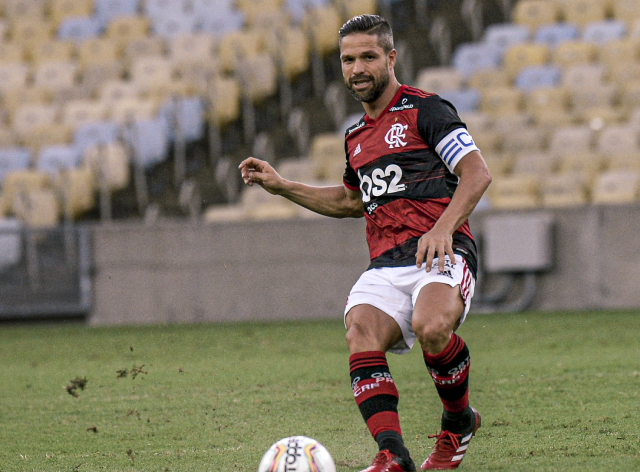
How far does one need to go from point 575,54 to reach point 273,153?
4.55 metres

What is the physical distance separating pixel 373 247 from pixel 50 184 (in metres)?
10.4

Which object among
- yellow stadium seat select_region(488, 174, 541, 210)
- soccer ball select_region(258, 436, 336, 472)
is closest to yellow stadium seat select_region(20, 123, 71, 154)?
yellow stadium seat select_region(488, 174, 541, 210)

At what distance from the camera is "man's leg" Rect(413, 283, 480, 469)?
4176mm

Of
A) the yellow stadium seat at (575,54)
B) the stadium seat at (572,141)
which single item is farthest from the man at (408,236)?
the yellow stadium seat at (575,54)

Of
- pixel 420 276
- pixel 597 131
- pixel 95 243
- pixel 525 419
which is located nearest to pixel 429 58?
pixel 597 131

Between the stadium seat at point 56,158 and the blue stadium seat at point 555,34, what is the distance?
708 cm

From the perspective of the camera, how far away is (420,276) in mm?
4375

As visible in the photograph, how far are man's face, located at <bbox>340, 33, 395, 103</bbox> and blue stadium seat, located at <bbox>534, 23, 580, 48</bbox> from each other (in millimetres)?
11347

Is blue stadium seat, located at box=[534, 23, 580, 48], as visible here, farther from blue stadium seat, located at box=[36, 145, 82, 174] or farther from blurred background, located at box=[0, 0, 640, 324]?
blue stadium seat, located at box=[36, 145, 82, 174]

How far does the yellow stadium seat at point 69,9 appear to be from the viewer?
19234 millimetres

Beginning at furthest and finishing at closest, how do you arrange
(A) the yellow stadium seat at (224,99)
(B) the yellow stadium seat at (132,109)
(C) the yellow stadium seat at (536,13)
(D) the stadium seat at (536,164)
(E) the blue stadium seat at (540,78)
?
(C) the yellow stadium seat at (536,13), (B) the yellow stadium seat at (132,109), (A) the yellow stadium seat at (224,99), (E) the blue stadium seat at (540,78), (D) the stadium seat at (536,164)

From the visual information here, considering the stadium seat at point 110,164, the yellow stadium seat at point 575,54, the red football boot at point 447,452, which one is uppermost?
the yellow stadium seat at point 575,54

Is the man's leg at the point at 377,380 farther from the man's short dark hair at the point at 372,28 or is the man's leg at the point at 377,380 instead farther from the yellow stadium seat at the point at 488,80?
the yellow stadium seat at the point at 488,80

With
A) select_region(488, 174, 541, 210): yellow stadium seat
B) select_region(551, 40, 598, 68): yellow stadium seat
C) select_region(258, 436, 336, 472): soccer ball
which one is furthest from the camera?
select_region(551, 40, 598, 68): yellow stadium seat
